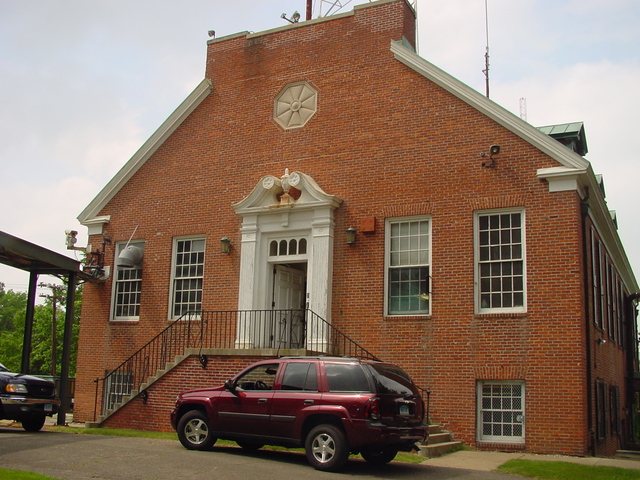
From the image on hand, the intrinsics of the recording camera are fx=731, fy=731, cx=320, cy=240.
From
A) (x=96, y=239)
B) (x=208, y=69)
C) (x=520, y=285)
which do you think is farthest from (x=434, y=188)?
(x=96, y=239)

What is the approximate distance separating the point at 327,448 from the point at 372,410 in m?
0.87

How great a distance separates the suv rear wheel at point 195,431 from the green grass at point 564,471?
4595mm

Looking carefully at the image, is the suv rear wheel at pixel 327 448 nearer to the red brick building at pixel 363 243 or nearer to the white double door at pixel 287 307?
the red brick building at pixel 363 243

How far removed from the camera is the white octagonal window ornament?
17.4 metres

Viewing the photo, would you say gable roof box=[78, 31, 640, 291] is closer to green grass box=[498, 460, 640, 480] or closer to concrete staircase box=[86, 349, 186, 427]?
green grass box=[498, 460, 640, 480]

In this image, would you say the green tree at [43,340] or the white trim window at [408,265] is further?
the green tree at [43,340]

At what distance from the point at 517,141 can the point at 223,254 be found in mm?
7272

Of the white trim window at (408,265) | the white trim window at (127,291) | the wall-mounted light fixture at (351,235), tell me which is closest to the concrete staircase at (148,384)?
the white trim window at (127,291)

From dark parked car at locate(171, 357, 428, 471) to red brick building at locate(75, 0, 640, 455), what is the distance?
9.82 ft

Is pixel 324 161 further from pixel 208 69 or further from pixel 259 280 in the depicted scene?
pixel 208 69

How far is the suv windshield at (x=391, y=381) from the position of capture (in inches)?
406

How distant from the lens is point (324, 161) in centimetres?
1683

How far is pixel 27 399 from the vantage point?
14.0 meters

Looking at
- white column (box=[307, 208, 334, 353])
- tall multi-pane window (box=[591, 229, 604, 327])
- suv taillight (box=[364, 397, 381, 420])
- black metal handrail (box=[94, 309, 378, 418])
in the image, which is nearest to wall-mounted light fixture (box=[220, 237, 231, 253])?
black metal handrail (box=[94, 309, 378, 418])
